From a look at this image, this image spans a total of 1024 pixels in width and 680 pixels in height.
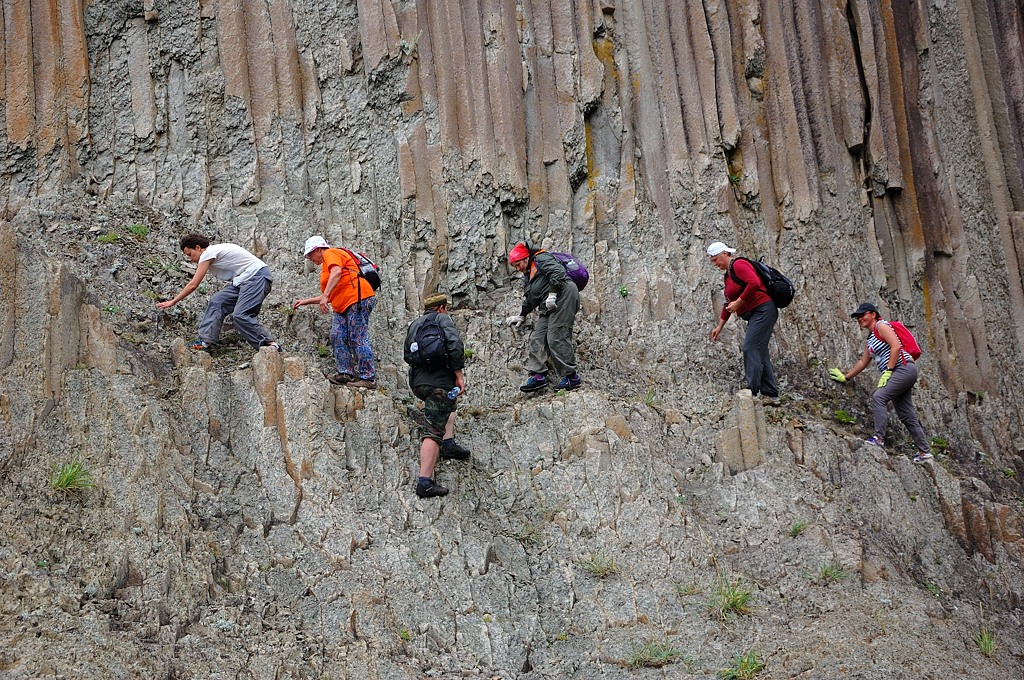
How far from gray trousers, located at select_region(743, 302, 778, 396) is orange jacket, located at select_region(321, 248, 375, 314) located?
4.18 meters

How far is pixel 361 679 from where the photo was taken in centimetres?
818

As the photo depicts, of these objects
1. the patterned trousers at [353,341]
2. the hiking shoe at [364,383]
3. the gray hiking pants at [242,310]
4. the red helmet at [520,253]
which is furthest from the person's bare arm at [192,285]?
the red helmet at [520,253]

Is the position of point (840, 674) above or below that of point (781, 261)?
below

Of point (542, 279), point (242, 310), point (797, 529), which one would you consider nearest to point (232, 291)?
point (242, 310)

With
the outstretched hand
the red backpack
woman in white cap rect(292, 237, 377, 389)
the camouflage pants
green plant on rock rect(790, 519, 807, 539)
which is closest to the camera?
the camouflage pants

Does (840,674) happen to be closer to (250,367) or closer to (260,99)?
(250,367)

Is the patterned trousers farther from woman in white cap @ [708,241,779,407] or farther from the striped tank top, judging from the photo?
the striped tank top

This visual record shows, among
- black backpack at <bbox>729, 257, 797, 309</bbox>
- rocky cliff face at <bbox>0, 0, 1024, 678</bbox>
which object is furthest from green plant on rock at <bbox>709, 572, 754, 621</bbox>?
black backpack at <bbox>729, 257, 797, 309</bbox>

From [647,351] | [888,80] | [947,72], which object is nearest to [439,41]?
[647,351]

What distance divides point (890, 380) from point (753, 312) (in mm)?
1661

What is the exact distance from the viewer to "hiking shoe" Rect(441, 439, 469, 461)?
1041cm

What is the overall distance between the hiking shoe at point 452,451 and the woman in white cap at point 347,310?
1.00 metres

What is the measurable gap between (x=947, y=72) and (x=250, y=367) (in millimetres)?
12590

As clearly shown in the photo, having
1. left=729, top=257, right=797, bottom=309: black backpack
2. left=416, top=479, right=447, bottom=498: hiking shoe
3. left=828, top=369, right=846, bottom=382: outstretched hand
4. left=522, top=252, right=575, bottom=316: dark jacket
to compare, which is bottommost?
left=416, top=479, right=447, bottom=498: hiking shoe
